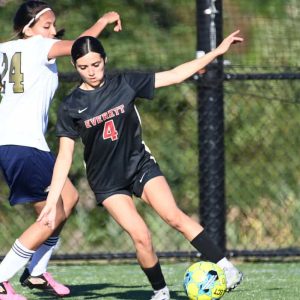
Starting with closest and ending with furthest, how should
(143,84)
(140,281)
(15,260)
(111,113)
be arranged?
1. (111,113)
2. (143,84)
3. (15,260)
4. (140,281)

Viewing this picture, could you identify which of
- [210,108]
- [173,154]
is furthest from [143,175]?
[173,154]

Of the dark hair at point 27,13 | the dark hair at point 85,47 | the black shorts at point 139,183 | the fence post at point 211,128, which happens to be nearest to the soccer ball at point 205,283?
the black shorts at point 139,183

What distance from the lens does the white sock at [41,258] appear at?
721 cm

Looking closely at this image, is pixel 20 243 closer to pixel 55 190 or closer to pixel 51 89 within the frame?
pixel 55 190

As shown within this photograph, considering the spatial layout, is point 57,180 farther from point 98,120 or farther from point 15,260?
point 15,260

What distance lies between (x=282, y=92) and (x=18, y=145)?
3472mm

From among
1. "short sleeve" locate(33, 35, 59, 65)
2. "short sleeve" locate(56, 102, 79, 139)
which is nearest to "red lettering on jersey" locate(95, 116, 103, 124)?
"short sleeve" locate(56, 102, 79, 139)

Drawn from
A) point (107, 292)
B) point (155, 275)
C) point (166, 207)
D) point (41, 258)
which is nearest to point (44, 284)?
point (41, 258)

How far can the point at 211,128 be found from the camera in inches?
361

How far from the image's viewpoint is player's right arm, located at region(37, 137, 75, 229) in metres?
6.30

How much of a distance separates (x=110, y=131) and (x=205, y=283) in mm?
1051

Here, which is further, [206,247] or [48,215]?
[206,247]

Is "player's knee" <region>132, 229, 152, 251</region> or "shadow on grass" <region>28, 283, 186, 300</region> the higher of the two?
"player's knee" <region>132, 229, 152, 251</region>

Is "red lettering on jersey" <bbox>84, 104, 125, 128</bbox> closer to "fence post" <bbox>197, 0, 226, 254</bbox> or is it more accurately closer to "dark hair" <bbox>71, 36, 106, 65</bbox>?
"dark hair" <bbox>71, 36, 106, 65</bbox>
